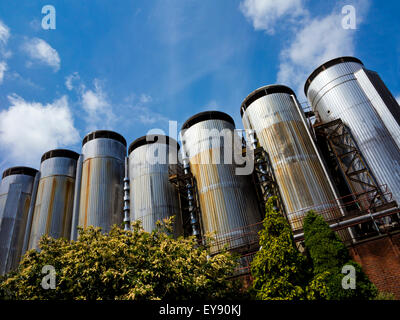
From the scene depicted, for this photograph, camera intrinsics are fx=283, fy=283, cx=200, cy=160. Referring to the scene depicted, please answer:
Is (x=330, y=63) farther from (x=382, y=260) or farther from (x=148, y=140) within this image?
(x=148, y=140)

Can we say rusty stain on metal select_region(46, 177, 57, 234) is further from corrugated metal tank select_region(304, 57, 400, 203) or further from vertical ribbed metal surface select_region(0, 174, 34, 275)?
corrugated metal tank select_region(304, 57, 400, 203)

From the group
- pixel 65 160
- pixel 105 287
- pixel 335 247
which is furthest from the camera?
pixel 65 160

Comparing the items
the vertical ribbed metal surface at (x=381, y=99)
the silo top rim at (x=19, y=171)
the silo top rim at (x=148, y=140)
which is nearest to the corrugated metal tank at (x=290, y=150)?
the vertical ribbed metal surface at (x=381, y=99)

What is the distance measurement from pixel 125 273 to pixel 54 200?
27.7m

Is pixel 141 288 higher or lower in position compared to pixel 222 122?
lower

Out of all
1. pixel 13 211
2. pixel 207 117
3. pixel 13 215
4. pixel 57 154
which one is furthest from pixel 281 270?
pixel 13 211

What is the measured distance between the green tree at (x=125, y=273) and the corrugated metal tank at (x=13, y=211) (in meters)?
25.3

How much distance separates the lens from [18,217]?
3744 cm

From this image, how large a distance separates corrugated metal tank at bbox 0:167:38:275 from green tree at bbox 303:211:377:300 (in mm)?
34571

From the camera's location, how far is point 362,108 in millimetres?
25641
